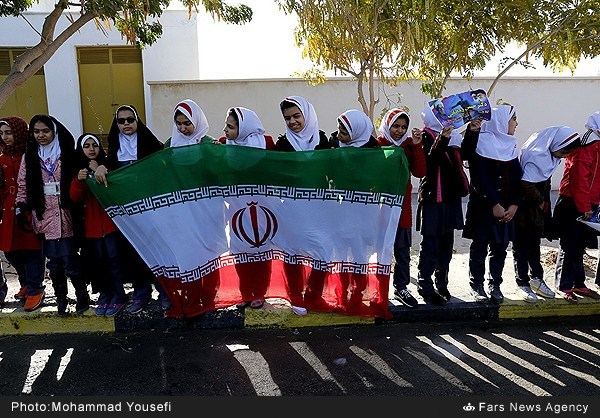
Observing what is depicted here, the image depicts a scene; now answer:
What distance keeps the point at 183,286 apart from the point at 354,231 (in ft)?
4.66

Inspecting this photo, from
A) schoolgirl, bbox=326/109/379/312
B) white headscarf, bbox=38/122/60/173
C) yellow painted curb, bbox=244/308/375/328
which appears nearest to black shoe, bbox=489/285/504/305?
yellow painted curb, bbox=244/308/375/328

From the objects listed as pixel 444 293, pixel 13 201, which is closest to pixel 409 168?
pixel 444 293

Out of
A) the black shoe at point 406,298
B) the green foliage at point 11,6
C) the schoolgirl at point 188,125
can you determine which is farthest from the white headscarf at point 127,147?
the green foliage at point 11,6

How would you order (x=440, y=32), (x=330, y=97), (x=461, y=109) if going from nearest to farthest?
(x=461, y=109) → (x=440, y=32) → (x=330, y=97)

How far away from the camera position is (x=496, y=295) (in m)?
→ 4.48

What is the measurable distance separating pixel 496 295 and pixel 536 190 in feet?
3.25

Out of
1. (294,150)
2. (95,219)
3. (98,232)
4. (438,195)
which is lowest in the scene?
(98,232)

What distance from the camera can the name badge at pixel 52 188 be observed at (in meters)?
3.89

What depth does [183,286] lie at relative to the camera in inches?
155

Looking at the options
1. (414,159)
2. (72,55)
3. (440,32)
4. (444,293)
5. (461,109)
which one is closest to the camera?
(461,109)

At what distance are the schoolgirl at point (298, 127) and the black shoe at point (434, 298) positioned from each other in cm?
162

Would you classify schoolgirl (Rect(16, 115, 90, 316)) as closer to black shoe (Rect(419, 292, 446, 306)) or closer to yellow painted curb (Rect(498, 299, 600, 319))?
black shoe (Rect(419, 292, 446, 306))

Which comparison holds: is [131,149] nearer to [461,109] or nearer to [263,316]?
[263,316]

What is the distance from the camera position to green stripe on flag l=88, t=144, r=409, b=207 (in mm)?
3805
